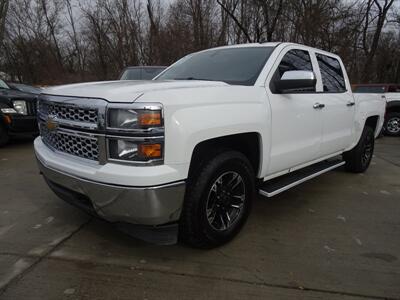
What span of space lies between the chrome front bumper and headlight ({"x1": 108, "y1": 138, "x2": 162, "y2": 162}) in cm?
20

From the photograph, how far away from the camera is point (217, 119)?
2770 mm

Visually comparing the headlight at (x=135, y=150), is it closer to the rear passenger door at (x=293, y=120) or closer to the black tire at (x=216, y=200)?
the black tire at (x=216, y=200)

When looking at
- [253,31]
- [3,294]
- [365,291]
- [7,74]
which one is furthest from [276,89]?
[7,74]

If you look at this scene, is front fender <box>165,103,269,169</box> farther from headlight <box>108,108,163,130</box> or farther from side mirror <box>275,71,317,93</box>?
side mirror <box>275,71,317,93</box>

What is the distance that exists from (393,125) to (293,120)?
9.73 metres

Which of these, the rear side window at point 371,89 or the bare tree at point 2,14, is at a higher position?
the bare tree at point 2,14

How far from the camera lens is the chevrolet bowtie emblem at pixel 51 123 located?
2.95 metres

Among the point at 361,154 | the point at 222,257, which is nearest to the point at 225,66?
the point at 222,257

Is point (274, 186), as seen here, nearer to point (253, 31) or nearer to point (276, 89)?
point (276, 89)

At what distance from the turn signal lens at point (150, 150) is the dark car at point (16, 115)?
20.1 feet

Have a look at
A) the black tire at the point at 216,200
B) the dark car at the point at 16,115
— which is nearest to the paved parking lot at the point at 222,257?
the black tire at the point at 216,200

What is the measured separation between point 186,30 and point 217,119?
751 inches

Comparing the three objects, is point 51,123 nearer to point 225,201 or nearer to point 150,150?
point 150,150

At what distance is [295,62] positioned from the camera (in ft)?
13.0
